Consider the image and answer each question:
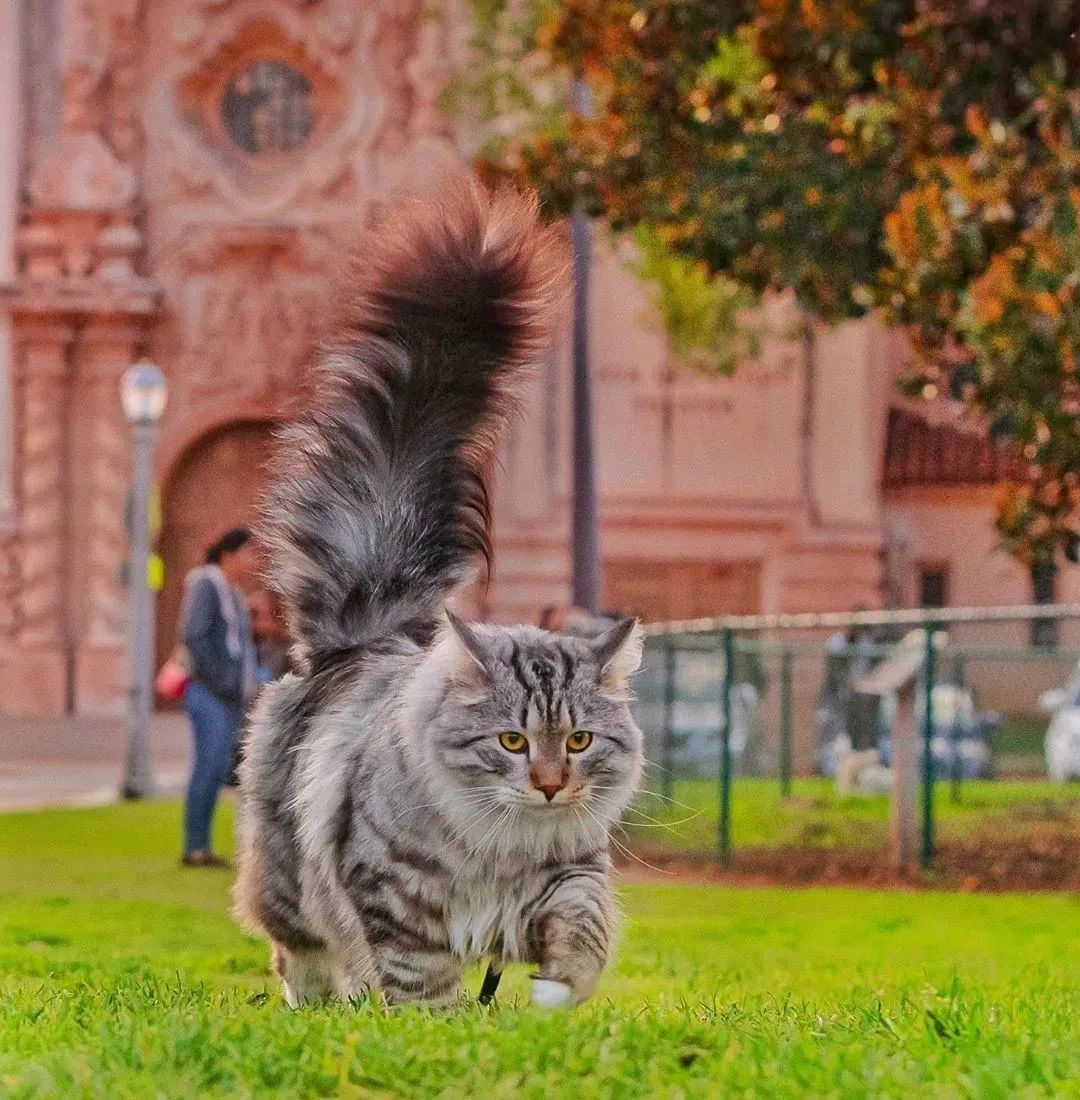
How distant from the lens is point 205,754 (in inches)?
551

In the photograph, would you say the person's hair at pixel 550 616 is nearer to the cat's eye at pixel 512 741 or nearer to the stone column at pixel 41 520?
the cat's eye at pixel 512 741

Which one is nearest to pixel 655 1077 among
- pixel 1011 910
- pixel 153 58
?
pixel 1011 910

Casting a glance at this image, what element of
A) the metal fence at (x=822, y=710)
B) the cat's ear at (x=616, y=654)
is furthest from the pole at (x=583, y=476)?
the cat's ear at (x=616, y=654)

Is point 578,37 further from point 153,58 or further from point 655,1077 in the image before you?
point 153,58

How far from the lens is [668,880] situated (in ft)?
48.3

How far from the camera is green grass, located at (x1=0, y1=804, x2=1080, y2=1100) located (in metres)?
4.20

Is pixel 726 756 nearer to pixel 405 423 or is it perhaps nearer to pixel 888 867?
pixel 888 867

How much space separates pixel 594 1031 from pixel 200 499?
30.3 meters

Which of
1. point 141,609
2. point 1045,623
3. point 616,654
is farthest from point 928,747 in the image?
point 1045,623

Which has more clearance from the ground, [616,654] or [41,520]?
[41,520]

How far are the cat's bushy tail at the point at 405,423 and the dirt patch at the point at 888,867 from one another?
7356mm

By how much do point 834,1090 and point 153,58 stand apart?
33160mm

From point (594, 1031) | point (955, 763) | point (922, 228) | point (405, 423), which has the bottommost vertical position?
point (955, 763)

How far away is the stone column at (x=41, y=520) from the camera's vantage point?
33.6 metres
